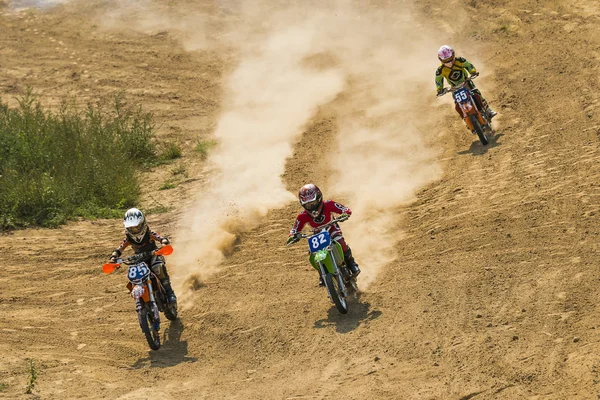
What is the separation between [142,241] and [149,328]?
1.58m

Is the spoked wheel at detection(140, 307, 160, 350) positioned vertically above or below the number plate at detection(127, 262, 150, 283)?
below

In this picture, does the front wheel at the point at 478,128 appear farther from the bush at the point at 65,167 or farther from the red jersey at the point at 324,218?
the bush at the point at 65,167

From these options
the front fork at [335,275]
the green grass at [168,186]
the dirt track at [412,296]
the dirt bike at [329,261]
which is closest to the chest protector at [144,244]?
the dirt track at [412,296]

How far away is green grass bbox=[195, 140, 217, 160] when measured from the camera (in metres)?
22.1

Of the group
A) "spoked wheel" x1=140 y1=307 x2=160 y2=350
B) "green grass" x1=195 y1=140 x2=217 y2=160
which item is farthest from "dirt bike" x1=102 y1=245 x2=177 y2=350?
"green grass" x1=195 y1=140 x2=217 y2=160

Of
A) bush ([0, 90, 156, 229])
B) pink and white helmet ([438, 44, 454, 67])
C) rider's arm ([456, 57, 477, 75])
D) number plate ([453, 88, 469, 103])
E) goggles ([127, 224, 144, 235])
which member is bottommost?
bush ([0, 90, 156, 229])

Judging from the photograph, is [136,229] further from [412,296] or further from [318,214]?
[412,296]

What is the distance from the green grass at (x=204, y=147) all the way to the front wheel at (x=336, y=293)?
34.4 ft

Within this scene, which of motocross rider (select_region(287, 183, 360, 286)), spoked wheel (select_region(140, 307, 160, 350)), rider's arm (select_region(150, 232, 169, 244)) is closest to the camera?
spoked wheel (select_region(140, 307, 160, 350))

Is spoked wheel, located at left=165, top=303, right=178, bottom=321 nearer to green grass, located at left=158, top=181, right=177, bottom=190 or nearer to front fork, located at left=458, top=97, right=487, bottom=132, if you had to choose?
green grass, located at left=158, top=181, right=177, bottom=190

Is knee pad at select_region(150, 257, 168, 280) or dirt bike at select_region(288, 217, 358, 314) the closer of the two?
dirt bike at select_region(288, 217, 358, 314)

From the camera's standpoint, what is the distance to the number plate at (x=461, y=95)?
1752cm

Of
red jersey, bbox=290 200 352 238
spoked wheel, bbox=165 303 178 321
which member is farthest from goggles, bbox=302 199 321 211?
spoked wheel, bbox=165 303 178 321

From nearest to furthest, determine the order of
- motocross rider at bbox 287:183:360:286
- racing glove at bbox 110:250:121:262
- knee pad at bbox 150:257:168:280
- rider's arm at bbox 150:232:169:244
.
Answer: motocross rider at bbox 287:183:360:286 → racing glove at bbox 110:250:121:262 → rider's arm at bbox 150:232:169:244 → knee pad at bbox 150:257:168:280
